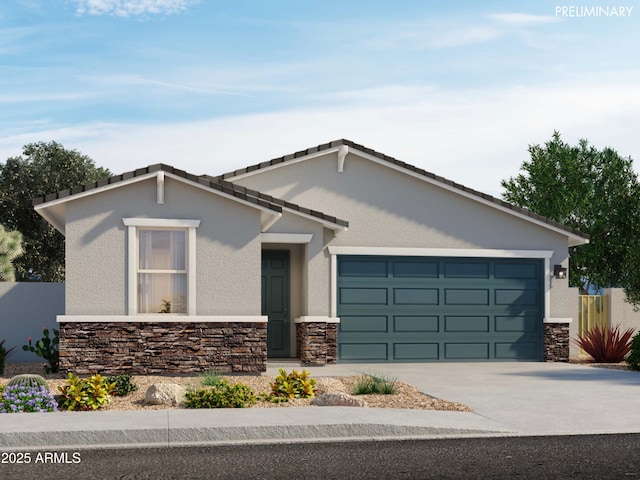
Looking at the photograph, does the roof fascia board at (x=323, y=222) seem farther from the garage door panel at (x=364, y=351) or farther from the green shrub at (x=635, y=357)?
the green shrub at (x=635, y=357)

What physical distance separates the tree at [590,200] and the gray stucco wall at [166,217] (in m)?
21.0

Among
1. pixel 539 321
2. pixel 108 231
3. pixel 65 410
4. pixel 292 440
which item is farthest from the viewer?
pixel 539 321

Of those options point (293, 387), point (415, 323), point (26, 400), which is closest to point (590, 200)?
point (415, 323)

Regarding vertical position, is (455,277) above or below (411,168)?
below

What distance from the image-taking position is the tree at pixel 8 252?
27.2 metres

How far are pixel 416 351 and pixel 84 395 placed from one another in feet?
33.2

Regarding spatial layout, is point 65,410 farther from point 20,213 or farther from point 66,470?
point 20,213

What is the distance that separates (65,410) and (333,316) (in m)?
8.70

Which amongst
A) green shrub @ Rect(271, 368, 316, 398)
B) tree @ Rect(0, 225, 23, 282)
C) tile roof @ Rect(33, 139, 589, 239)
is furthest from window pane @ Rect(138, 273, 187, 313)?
tree @ Rect(0, 225, 23, 282)

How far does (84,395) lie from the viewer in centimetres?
1253

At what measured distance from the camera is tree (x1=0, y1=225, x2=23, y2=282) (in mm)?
27156

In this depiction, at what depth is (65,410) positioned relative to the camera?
12398 millimetres

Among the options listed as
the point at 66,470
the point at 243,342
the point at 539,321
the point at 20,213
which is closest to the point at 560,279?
the point at 539,321

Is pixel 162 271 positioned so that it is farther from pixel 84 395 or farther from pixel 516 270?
pixel 516 270
